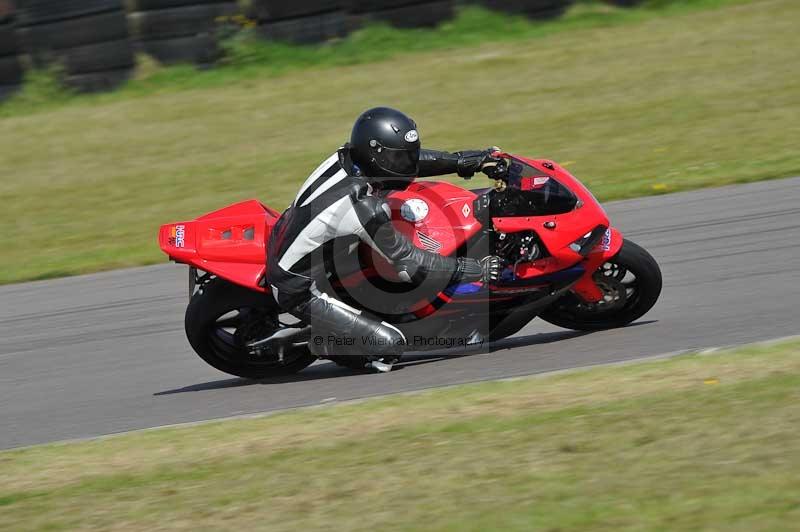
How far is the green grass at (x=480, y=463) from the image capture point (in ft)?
13.6

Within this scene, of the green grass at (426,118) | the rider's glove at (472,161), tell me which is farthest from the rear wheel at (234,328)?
the green grass at (426,118)

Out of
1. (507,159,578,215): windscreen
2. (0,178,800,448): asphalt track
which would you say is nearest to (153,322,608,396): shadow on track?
(0,178,800,448): asphalt track

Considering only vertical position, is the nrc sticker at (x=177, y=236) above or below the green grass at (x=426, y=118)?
above

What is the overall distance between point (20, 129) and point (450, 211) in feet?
32.7

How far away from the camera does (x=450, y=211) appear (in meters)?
6.34

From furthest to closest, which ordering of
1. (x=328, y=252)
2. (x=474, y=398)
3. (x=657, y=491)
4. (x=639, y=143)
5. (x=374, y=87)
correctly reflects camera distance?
1. (x=374, y=87)
2. (x=639, y=143)
3. (x=328, y=252)
4. (x=474, y=398)
5. (x=657, y=491)

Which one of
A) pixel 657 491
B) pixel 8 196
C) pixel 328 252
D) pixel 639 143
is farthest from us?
pixel 8 196

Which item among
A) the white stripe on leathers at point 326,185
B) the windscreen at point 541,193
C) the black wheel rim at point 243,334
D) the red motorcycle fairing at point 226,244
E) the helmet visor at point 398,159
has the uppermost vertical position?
the helmet visor at point 398,159

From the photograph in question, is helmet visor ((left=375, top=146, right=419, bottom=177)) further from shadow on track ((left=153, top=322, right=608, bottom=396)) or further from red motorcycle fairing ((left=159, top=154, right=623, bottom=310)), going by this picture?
shadow on track ((left=153, top=322, right=608, bottom=396))

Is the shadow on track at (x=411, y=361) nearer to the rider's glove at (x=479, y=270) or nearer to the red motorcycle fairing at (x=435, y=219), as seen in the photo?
the rider's glove at (x=479, y=270)

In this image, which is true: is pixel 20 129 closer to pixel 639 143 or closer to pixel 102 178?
pixel 102 178

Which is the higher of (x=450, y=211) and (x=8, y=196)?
(x=450, y=211)

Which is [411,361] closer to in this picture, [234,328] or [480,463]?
[234,328]

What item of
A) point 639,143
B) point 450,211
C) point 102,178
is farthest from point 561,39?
point 450,211
